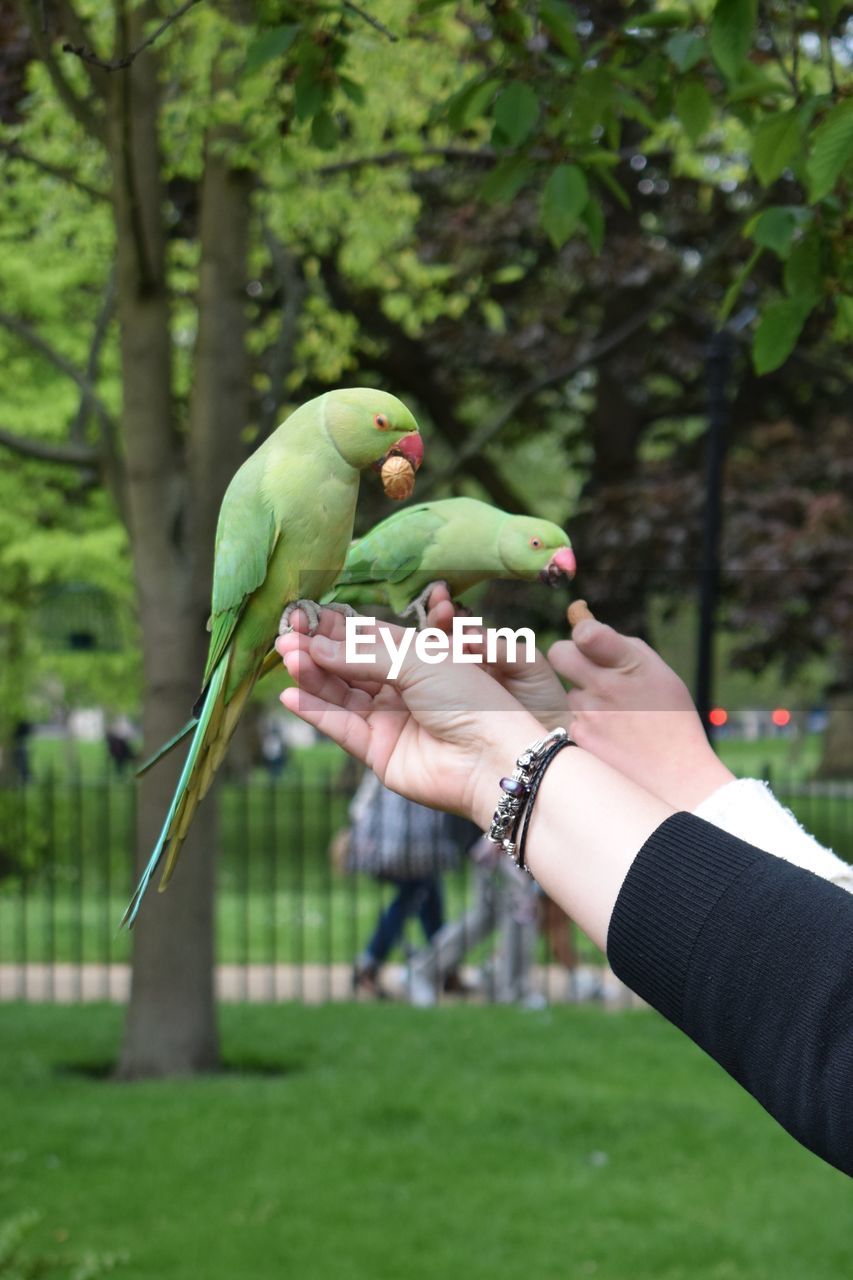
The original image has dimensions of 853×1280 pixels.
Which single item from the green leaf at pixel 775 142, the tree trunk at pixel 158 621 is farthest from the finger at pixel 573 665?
the tree trunk at pixel 158 621

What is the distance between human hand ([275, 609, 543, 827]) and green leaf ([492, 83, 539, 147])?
4.16ft

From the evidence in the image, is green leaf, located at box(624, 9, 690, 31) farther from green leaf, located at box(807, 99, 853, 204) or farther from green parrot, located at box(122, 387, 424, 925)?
green parrot, located at box(122, 387, 424, 925)

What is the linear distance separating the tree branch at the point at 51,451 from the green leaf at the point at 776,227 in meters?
4.15

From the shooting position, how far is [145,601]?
20.9 ft

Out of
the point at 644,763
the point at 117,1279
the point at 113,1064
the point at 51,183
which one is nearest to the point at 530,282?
the point at 51,183

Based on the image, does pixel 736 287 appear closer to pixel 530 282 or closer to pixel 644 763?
pixel 644 763

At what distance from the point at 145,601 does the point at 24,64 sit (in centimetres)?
310

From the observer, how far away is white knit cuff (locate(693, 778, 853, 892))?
1.75m

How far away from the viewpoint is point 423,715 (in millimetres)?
1738

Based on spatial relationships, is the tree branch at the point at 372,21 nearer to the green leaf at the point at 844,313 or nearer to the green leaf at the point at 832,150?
the green leaf at the point at 832,150

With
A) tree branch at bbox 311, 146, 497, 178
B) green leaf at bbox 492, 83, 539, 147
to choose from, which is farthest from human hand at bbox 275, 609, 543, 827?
tree branch at bbox 311, 146, 497, 178

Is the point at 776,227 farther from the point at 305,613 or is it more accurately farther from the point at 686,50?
the point at 305,613

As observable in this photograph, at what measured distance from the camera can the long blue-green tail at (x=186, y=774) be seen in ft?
4.69

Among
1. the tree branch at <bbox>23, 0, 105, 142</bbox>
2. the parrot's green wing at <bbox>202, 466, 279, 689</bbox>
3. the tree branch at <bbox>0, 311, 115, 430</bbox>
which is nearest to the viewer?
the parrot's green wing at <bbox>202, 466, 279, 689</bbox>
